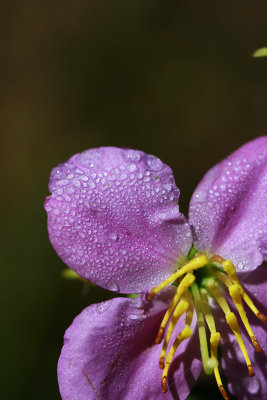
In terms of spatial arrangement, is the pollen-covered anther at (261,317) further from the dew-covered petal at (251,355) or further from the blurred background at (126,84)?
the blurred background at (126,84)

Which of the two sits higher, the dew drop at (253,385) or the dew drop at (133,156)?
the dew drop at (133,156)

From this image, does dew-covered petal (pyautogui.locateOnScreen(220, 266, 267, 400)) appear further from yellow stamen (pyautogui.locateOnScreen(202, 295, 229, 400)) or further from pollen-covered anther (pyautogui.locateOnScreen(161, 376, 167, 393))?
pollen-covered anther (pyautogui.locateOnScreen(161, 376, 167, 393))

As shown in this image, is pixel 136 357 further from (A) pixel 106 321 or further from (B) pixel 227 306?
(B) pixel 227 306

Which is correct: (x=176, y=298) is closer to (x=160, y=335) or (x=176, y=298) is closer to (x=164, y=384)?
(x=160, y=335)

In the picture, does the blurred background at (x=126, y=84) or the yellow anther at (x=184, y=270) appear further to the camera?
the blurred background at (x=126, y=84)

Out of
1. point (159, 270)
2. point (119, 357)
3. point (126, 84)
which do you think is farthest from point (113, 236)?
point (126, 84)

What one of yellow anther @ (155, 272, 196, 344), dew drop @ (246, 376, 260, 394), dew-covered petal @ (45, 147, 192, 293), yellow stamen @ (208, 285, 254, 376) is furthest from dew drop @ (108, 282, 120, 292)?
dew drop @ (246, 376, 260, 394)

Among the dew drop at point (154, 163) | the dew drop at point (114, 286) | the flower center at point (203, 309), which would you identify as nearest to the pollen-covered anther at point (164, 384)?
the flower center at point (203, 309)
